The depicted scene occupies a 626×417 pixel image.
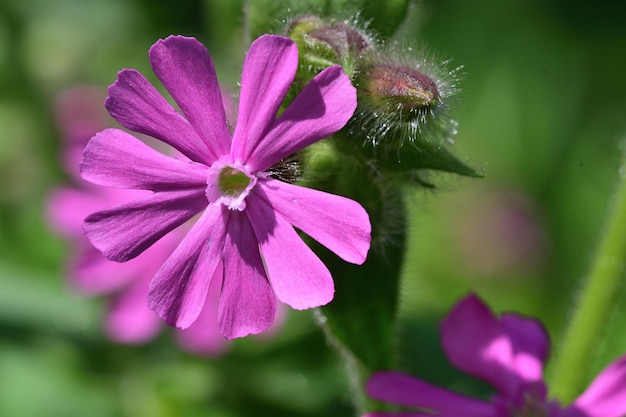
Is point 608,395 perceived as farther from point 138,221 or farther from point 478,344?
point 138,221

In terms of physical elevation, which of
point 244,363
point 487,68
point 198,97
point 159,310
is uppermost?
point 487,68

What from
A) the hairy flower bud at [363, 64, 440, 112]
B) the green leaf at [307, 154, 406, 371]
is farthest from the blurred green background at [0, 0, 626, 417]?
the hairy flower bud at [363, 64, 440, 112]

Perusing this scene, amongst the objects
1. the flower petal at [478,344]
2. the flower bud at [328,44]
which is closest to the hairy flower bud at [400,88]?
the flower bud at [328,44]

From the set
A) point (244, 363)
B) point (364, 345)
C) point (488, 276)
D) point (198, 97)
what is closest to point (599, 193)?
point (488, 276)

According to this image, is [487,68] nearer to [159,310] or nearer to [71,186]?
[71,186]

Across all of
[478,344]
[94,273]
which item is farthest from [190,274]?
[94,273]

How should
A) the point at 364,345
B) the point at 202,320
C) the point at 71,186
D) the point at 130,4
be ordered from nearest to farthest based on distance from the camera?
the point at 364,345, the point at 202,320, the point at 71,186, the point at 130,4
